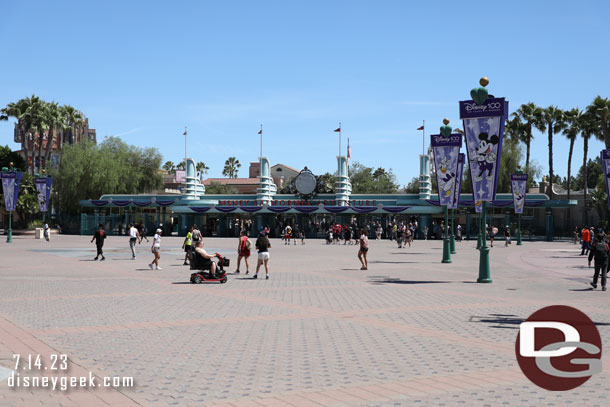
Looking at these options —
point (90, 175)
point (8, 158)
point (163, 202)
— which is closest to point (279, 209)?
point (163, 202)

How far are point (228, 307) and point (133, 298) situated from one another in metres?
2.67

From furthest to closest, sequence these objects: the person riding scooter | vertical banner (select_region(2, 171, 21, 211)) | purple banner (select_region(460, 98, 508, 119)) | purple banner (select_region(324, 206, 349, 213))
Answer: purple banner (select_region(324, 206, 349, 213))
vertical banner (select_region(2, 171, 21, 211))
purple banner (select_region(460, 98, 508, 119))
the person riding scooter

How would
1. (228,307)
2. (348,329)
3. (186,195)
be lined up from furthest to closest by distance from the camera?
(186,195) → (228,307) → (348,329)

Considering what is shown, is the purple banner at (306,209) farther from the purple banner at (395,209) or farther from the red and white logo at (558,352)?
the red and white logo at (558,352)

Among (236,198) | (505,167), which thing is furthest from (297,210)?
(505,167)

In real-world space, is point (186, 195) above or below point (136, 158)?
below

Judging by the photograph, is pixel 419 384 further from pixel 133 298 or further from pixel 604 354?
pixel 133 298

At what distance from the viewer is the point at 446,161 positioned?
89.5 feet

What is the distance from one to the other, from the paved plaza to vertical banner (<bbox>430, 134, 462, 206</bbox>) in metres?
9.09

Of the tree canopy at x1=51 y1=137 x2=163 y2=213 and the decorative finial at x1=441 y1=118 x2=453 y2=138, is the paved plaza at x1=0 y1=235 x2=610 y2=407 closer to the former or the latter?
the decorative finial at x1=441 y1=118 x2=453 y2=138

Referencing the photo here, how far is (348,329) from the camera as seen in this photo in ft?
33.4

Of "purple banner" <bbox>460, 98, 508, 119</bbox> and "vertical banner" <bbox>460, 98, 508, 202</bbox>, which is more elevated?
"purple banner" <bbox>460, 98, 508, 119</bbox>

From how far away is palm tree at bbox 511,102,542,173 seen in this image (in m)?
61.8

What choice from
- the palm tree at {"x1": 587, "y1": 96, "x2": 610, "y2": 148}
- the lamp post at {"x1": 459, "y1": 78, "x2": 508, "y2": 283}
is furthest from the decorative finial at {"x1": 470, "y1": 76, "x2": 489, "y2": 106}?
the palm tree at {"x1": 587, "y1": 96, "x2": 610, "y2": 148}
